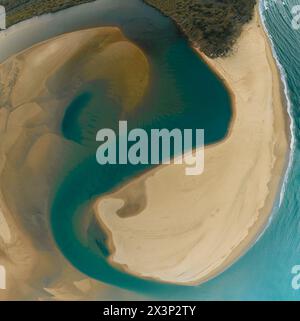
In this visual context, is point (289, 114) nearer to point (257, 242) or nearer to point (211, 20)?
point (211, 20)

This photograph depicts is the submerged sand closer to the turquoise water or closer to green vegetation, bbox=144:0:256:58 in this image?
the turquoise water

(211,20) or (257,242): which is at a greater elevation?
(211,20)

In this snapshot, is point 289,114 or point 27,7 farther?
point 27,7

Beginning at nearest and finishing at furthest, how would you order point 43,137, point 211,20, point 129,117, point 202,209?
point 202,209, point 43,137, point 129,117, point 211,20

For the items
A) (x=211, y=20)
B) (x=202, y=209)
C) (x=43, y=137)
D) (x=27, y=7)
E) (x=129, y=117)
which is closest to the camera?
(x=202, y=209)

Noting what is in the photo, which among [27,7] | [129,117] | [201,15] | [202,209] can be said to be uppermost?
[27,7]

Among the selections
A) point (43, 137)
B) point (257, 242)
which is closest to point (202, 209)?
point (257, 242)

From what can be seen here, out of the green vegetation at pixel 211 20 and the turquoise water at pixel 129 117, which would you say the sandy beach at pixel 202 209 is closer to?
the turquoise water at pixel 129 117
